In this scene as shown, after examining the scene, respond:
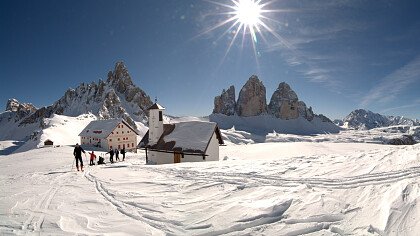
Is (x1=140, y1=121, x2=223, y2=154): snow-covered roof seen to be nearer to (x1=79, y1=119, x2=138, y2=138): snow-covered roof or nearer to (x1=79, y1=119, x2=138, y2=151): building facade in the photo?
(x1=79, y1=119, x2=138, y2=151): building facade

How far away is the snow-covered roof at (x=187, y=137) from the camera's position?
102 ft

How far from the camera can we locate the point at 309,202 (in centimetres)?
676

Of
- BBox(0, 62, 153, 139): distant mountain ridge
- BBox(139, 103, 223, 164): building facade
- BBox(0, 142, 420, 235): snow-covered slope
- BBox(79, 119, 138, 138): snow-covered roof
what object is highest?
BBox(0, 62, 153, 139): distant mountain ridge

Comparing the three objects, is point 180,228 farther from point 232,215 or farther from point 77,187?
point 77,187

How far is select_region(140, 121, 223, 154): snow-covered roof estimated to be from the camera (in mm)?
31016

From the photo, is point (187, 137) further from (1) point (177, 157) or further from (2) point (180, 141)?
(1) point (177, 157)

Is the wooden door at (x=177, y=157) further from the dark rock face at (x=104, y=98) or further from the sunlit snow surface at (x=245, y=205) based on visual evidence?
the dark rock face at (x=104, y=98)

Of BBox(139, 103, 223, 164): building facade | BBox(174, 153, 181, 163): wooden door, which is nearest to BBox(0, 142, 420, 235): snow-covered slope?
BBox(139, 103, 223, 164): building facade

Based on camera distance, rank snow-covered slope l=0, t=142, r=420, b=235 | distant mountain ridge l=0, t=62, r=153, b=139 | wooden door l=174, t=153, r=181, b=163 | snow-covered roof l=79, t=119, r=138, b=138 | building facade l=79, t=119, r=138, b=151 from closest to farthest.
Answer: snow-covered slope l=0, t=142, r=420, b=235
wooden door l=174, t=153, r=181, b=163
building facade l=79, t=119, r=138, b=151
snow-covered roof l=79, t=119, r=138, b=138
distant mountain ridge l=0, t=62, r=153, b=139

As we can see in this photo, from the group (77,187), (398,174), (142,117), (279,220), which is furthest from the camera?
(142,117)

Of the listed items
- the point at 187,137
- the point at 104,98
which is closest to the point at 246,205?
the point at 187,137

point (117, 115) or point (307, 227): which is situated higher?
point (117, 115)

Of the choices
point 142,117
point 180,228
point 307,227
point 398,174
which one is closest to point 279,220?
point 307,227

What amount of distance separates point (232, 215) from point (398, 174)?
214 inches
